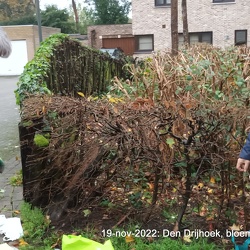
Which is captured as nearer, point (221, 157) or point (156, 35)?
→ point (221, 157)

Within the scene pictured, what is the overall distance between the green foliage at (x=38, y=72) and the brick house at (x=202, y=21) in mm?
18809

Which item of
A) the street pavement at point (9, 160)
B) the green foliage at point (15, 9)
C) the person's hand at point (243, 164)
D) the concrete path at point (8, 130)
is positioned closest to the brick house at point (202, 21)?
the concrete path at point (8, 130)

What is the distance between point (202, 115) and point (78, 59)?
745 cm

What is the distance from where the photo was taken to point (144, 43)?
28594 mm

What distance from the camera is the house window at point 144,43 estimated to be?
28281 millimetres

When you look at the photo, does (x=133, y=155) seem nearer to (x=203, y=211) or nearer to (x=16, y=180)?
(x=203, y=211)

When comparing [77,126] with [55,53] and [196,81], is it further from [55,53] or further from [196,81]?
[55,53]

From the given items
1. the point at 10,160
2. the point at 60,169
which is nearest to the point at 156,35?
the point at 10,160

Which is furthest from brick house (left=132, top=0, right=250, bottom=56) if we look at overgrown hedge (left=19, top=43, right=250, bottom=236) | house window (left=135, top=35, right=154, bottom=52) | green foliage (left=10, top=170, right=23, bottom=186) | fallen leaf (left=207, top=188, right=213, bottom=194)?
fallen leaf (left=207, top=188, right=213, bottom=194)

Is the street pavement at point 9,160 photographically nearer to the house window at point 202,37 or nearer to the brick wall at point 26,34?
the house window at point 202,37

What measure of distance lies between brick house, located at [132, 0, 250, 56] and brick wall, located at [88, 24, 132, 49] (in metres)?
3.97

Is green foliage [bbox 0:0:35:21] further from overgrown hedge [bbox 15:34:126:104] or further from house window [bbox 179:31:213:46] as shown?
overgrown hedge [bbox 15:34:126:104]

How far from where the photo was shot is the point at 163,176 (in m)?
3.56

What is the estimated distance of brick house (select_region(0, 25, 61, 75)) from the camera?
3334 cm
